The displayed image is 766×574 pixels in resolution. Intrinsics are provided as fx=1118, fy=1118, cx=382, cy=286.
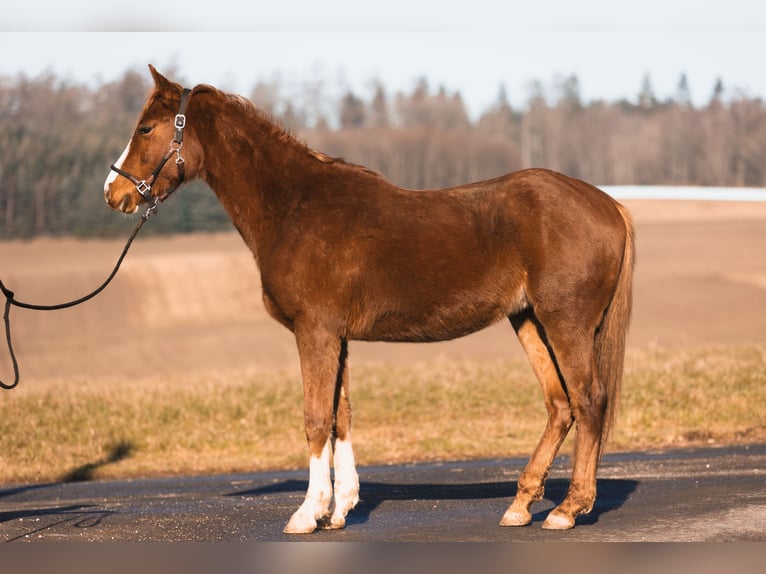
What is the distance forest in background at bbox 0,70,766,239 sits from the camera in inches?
2215

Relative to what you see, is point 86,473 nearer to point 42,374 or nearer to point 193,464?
point 193,464

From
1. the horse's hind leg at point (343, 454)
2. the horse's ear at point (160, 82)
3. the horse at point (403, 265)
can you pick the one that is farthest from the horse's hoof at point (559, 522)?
the horse's ear at point (160, 82)

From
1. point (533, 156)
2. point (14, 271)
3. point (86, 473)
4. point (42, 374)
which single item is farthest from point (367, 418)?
point (533, 156)

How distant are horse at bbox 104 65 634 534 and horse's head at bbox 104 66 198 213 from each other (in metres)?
0.01

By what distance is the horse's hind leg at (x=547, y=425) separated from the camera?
8.24 meters

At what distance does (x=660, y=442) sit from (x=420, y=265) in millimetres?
6802

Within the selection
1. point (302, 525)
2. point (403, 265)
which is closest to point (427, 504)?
point (302, 525)

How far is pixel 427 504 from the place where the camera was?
9.62 meters

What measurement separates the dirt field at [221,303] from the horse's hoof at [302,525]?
15.7m

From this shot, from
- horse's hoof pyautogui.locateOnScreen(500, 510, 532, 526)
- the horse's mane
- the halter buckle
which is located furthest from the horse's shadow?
the halter buckle

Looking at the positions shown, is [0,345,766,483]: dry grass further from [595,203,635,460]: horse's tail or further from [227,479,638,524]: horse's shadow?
[595,203,635,460]: horse's tail

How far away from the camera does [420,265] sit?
8.31 metres

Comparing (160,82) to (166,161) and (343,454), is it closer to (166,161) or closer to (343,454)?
(166,161)

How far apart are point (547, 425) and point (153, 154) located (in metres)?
3.71
